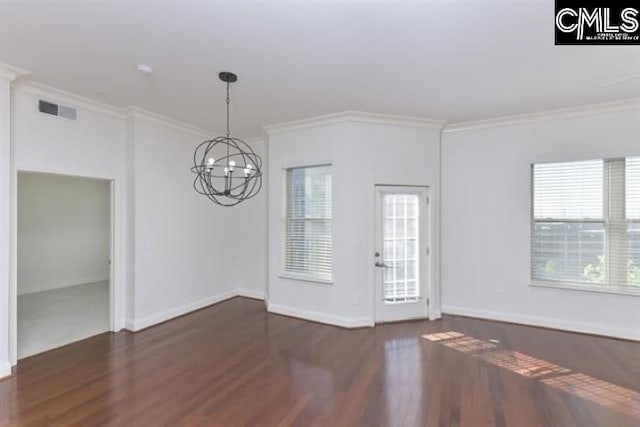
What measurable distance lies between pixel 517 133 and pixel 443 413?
3.90 m

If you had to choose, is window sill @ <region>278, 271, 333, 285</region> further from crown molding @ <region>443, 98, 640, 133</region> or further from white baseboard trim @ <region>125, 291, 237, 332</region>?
crown molding @ <region>443, 98, 640, 133</region>

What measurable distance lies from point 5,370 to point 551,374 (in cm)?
526

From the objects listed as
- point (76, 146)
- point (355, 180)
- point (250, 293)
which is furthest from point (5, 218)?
point (355, 180)

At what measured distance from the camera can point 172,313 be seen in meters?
4.88

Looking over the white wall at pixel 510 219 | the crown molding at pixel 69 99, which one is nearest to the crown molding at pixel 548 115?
the white wall at pixel 510 219

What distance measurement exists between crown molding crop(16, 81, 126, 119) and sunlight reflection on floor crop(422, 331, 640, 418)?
16.5 feet

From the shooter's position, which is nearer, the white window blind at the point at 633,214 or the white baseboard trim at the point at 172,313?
the white window blind at the point at 633,214

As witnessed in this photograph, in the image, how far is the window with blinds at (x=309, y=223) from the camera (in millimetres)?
4785

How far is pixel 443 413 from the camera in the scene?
Answer: 8.38 feet

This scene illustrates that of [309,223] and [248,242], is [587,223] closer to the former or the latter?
[309,223]

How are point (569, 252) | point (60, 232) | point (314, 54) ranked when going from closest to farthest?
point (314, 54)
point (569, 252)
point (60, 232)

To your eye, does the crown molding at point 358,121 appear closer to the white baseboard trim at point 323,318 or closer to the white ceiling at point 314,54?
the white ceiling at point 314,54

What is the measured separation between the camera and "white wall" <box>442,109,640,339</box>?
4.11 metres

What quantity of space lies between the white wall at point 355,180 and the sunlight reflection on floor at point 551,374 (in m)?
1.12
